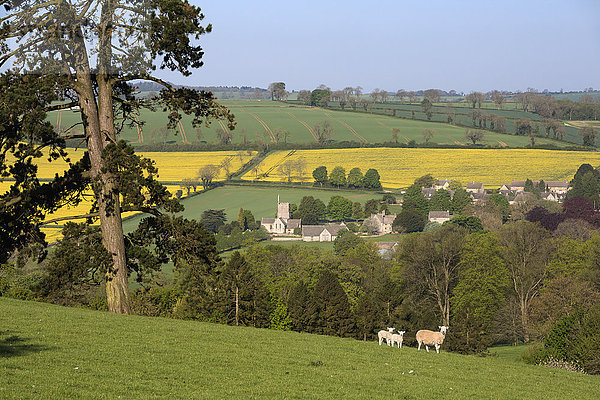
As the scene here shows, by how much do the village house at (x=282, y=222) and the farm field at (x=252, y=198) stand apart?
167cm

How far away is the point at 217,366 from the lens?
1752 cm

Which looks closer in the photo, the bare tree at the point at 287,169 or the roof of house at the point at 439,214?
the roof of house at the point at 439,214

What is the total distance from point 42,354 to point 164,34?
1086cm

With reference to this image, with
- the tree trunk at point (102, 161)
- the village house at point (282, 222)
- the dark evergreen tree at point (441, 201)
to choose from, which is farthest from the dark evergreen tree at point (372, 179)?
the tree trunk at point (102, 161)

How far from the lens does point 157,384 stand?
49.7 ft

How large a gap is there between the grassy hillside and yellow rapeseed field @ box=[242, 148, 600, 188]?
14248cm

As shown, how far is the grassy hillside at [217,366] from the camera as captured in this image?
14961 mm

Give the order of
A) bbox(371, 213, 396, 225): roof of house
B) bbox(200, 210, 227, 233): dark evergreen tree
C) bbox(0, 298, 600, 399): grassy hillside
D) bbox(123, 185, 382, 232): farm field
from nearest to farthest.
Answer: bbox(0, 298, 600, 399): grassy hillside < bbox(200, 210, 227, 233): dark evergreen tree < bbox(123, 185, 382, 232): farm field < bbox(371, 213, 396, 225): roof of house

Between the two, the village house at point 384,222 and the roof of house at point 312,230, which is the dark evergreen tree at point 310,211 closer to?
the roof of house at point 312,230

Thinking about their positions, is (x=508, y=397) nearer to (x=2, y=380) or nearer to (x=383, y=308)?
(x=2, y=380)

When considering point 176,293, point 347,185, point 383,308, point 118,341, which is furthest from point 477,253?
point 347,185

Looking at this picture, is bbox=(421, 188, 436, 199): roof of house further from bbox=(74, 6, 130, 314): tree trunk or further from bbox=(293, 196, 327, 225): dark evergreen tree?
bbox=(74, 6, 130, 314): tree trunk

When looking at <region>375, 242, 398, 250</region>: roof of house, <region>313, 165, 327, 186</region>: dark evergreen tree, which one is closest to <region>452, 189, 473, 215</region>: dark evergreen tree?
<region>313, 165, 327, 186</region>: dark evergreen tree

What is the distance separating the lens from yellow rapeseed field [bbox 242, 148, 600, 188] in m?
172
